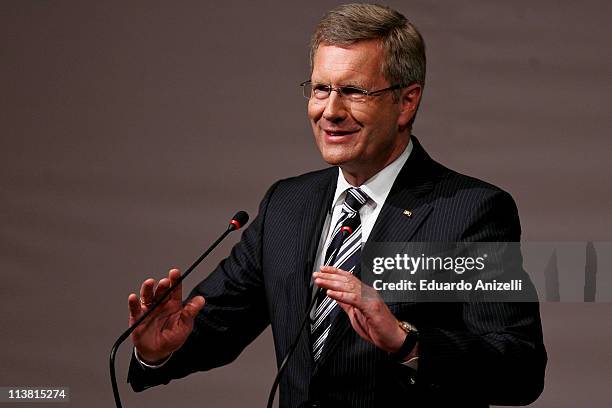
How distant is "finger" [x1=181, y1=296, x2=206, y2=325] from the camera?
2.51 m

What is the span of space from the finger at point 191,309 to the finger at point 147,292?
0.11 m

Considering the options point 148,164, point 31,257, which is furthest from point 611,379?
point 31,257

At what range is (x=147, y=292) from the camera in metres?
2.42

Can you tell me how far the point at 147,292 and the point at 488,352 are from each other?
80 cm

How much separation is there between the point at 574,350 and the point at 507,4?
4.05 ft

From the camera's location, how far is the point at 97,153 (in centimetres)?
398

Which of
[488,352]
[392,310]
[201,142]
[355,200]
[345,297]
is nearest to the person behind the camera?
[345,297]

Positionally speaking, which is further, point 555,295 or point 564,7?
point 564,7

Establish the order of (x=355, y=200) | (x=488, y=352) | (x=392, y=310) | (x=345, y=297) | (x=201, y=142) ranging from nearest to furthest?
1. (x=345, y=297)
2. (x=488, y=352)
3. (x=392, y=310)
4. (x=355, y=200)
5. (x=201, y=142)

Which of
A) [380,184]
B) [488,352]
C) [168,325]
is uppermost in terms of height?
[380,184]

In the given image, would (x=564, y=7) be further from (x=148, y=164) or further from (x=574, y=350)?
(x=148, y=164)

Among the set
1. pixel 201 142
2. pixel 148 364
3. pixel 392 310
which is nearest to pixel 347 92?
pixel 392 310

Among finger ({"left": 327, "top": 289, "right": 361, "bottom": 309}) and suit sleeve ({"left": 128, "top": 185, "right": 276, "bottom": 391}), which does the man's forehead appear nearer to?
suit sleeve ({"left": 128, "top": 185, "right": 276, "bottom": 391})

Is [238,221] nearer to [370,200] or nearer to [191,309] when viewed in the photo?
[191,309]
